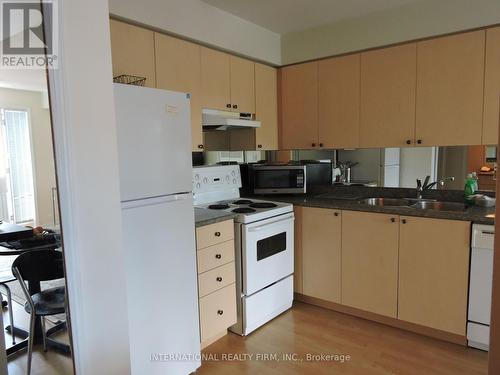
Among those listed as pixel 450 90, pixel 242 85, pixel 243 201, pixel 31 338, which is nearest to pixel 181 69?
pixel 242 85

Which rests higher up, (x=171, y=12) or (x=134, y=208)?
(x=171, y=12)

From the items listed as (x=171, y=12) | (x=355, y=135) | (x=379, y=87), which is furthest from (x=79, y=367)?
(x=379, y=87)

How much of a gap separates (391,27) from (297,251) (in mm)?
1943

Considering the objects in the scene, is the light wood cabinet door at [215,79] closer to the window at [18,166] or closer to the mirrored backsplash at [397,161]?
the mirrored backsplash at [397,161]

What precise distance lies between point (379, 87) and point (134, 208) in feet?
7.13

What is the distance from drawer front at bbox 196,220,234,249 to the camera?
221 cm

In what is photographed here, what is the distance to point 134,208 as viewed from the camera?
1725 millimetres

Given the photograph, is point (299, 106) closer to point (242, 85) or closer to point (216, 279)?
point (242, 85)

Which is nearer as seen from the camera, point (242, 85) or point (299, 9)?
point (299, 9)

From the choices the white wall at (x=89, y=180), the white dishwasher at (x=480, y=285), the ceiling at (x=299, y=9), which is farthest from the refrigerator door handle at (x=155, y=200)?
the white dishwasher at (x=480, y=285)

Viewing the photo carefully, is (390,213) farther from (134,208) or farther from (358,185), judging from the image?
(134,208)

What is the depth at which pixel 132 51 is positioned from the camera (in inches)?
86.5

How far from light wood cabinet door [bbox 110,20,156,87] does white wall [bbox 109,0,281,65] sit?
0.24 feet

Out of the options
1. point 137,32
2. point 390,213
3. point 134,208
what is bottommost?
point 390,213
